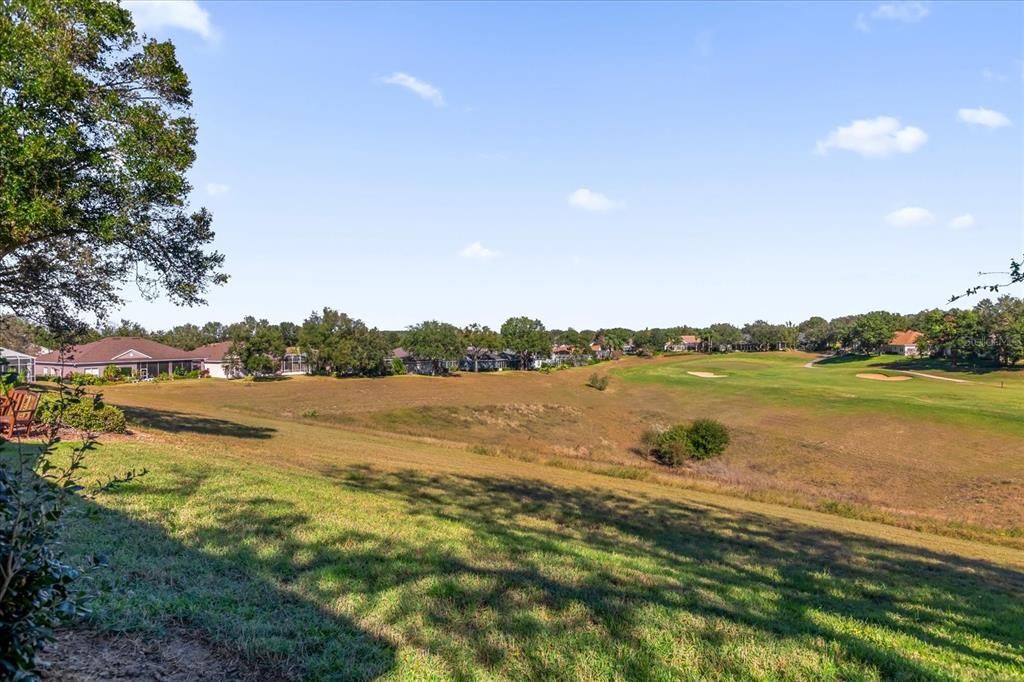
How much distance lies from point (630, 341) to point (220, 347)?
12980cm

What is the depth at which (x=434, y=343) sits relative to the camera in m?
108

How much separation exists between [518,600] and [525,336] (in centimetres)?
12295

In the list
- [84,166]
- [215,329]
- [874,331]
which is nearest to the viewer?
[84,166]

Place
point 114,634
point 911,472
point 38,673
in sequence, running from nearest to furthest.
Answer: point 38,673 < point 114,634 < point 911,472

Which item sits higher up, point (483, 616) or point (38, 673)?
point (38, 673)

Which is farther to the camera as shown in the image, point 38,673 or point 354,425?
point 354,425

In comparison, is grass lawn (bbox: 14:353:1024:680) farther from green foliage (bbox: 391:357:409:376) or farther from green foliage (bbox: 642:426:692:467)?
green foliage (bbox: 391:357:409:376)

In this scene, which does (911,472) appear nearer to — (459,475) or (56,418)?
(459,475)

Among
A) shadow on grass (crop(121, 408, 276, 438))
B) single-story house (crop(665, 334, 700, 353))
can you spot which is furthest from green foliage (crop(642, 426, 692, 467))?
single-story house (crop(665, 334, 700, 353))

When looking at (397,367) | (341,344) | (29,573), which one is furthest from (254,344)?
(29,573)

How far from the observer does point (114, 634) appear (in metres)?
4.39

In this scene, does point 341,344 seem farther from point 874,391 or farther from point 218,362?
point 874,391

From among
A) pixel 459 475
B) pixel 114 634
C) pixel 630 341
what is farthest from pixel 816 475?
pixel 630 341

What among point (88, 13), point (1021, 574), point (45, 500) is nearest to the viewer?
point (45, 500)
